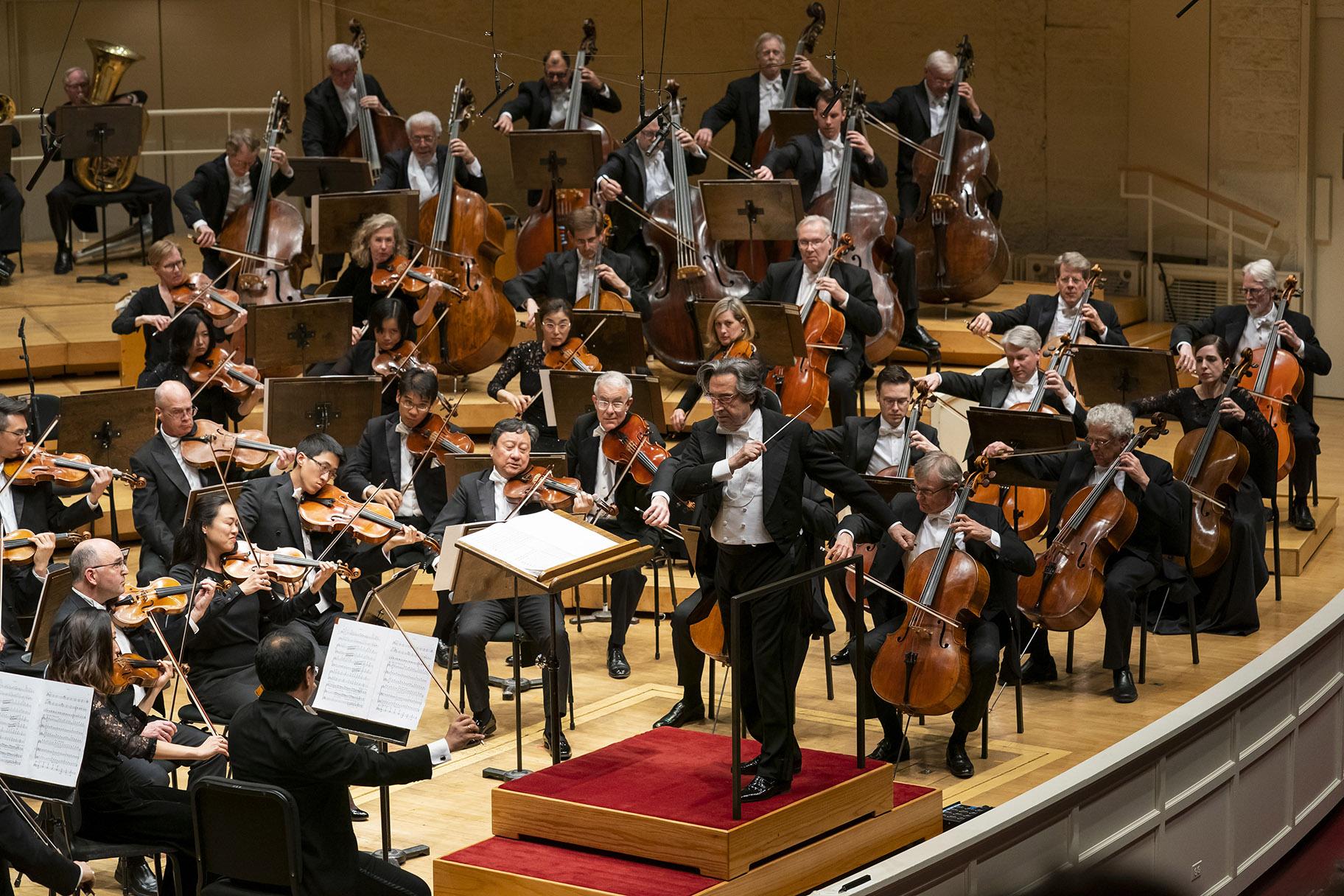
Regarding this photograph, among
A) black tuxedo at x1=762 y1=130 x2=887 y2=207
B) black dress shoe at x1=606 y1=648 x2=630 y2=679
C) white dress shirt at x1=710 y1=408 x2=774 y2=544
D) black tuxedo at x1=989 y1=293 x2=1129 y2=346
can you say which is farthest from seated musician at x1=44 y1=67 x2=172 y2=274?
white dress shirt at x1=710 y1=408 x2=774 y2=544

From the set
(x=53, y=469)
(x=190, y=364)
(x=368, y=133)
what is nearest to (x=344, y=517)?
(x=53, y=469)

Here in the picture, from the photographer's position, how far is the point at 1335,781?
189 inches

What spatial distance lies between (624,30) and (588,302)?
4.01 meters

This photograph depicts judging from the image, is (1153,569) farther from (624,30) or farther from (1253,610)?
(624,30)

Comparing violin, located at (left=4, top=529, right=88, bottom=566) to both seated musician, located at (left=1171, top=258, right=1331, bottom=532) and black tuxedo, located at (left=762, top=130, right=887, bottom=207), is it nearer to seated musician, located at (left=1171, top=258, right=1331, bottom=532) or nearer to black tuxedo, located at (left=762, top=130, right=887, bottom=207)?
black tuxedo, located at (left=762, top=130, right=887, bottom=207)

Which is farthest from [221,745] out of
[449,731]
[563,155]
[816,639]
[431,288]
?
[563,155]

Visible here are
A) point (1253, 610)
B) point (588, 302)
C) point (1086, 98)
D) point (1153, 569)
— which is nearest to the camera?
point (1153, 569)

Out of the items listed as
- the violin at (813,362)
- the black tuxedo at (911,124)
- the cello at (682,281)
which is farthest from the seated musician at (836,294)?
the black tuxedo at (911,124)

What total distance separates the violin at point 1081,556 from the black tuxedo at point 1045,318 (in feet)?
3.75

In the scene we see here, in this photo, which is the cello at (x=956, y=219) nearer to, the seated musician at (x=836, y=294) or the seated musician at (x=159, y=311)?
the seated musician at (x=836, y=294)

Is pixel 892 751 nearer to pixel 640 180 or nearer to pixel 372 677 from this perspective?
pixel 372 677

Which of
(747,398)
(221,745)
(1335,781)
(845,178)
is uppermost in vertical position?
(845,178)

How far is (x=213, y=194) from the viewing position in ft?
25.1

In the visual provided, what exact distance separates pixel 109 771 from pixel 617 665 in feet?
7.06
